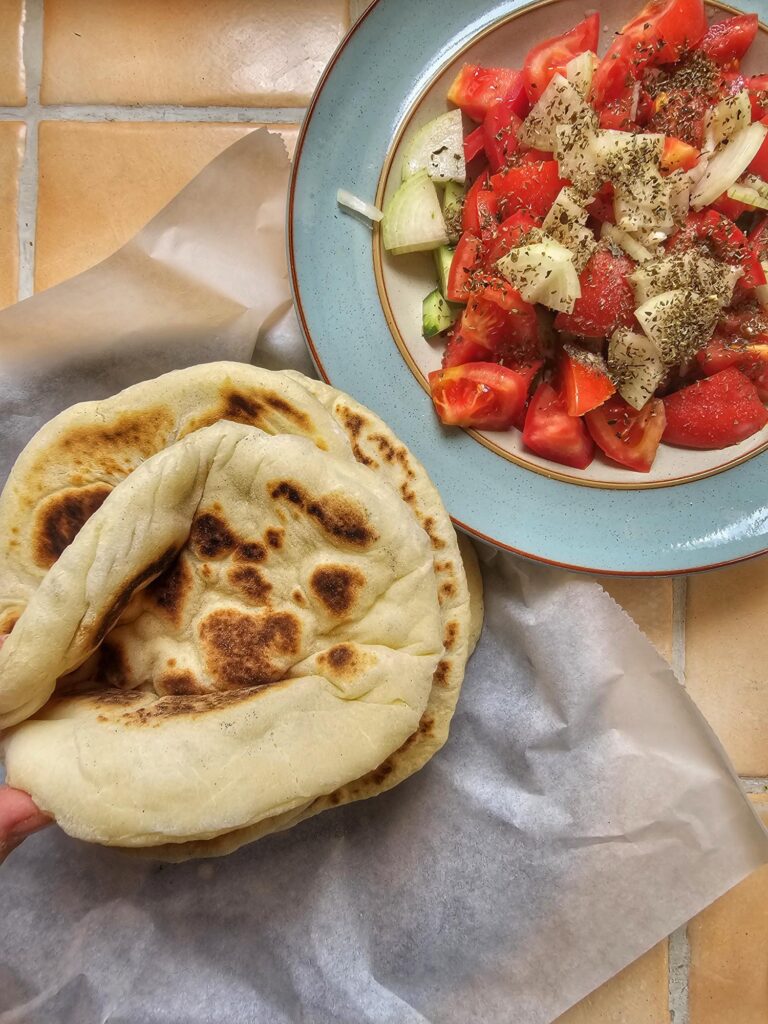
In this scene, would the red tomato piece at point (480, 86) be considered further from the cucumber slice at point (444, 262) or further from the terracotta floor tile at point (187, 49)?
the terracotta floor tile at point (187, 49)

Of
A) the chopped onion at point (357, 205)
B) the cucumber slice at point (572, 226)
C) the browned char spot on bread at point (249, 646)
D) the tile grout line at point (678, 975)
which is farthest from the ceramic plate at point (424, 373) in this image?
the tile grout line at point (678, 975)

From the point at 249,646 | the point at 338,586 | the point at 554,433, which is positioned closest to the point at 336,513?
the point at 338,586

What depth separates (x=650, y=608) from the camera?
2129mm

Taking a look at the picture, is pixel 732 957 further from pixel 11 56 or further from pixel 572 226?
pixel 11 56

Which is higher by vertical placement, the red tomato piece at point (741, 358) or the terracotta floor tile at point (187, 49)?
the terracotta floor tile at point (187, 49)

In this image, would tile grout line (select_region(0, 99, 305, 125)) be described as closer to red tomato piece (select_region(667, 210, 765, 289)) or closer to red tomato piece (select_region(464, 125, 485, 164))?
red tomato piece (select_region(464, 125, 485, 164))

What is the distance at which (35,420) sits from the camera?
2.01 m

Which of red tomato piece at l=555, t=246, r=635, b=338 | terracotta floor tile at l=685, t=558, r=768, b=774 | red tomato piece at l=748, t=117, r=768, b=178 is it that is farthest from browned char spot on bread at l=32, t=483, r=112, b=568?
red tomato piece at l=748, t=117, r=768, b=178

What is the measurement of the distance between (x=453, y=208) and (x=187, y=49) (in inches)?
32.2

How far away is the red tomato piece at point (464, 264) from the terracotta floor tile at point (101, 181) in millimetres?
681

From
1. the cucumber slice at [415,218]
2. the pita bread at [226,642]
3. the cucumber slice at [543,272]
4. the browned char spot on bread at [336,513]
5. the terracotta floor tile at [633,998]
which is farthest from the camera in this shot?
the terracotta floor tile at [633,998]

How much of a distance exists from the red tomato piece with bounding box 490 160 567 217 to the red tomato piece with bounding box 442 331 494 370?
304mm

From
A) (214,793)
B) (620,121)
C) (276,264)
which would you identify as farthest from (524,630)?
(620,121)

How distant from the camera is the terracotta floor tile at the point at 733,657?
2.12 meters
